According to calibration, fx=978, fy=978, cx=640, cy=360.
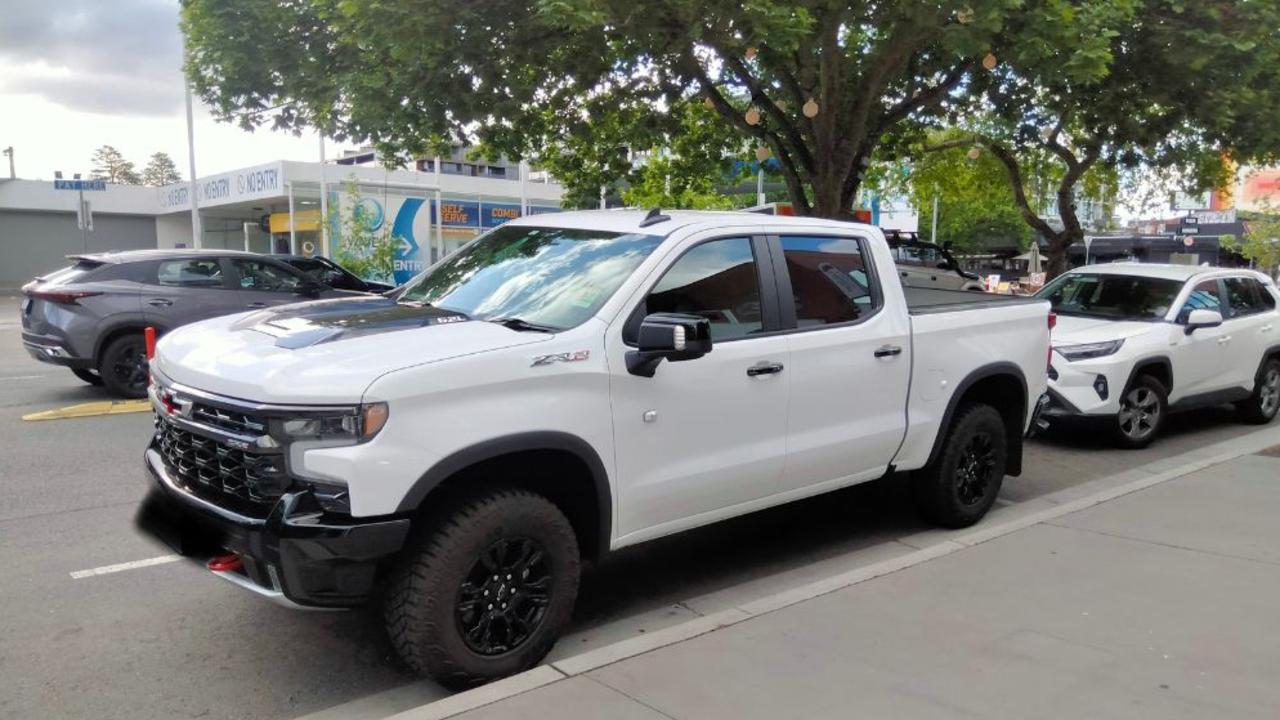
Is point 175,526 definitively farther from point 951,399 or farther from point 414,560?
point 951,399

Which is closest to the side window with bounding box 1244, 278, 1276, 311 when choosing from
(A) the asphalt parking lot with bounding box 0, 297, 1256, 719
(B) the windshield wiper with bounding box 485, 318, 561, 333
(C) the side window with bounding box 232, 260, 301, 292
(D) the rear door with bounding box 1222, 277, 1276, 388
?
(D) the rear door with bounding box 1222, 277, 1276, 388

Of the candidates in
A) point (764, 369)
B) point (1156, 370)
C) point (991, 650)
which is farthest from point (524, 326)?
point (1156, 370)

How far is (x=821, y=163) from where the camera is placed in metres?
12.6

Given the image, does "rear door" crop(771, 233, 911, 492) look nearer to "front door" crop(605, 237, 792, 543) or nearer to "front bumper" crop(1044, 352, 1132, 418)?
"front door" crop(605, 237, 792, 543)

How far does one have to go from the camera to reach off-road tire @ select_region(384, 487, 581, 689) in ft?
11.7

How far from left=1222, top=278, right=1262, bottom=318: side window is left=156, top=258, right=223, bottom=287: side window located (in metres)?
10.9

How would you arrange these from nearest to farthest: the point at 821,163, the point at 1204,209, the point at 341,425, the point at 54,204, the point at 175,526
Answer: the point at 341,425
the point at 175,526
the point at 821,163
the point at 54,204
the point at 1204,209

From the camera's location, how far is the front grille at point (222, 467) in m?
3.50

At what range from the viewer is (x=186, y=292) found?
427 inches

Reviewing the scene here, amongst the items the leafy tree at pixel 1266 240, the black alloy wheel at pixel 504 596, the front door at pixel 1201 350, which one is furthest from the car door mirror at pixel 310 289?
the leafy tree at pixel 1266 240

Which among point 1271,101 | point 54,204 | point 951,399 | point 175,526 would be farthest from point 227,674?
point 54,204

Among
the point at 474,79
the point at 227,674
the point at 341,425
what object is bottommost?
the point at 227,674

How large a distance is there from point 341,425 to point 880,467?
126 inches

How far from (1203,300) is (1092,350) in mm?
1917
